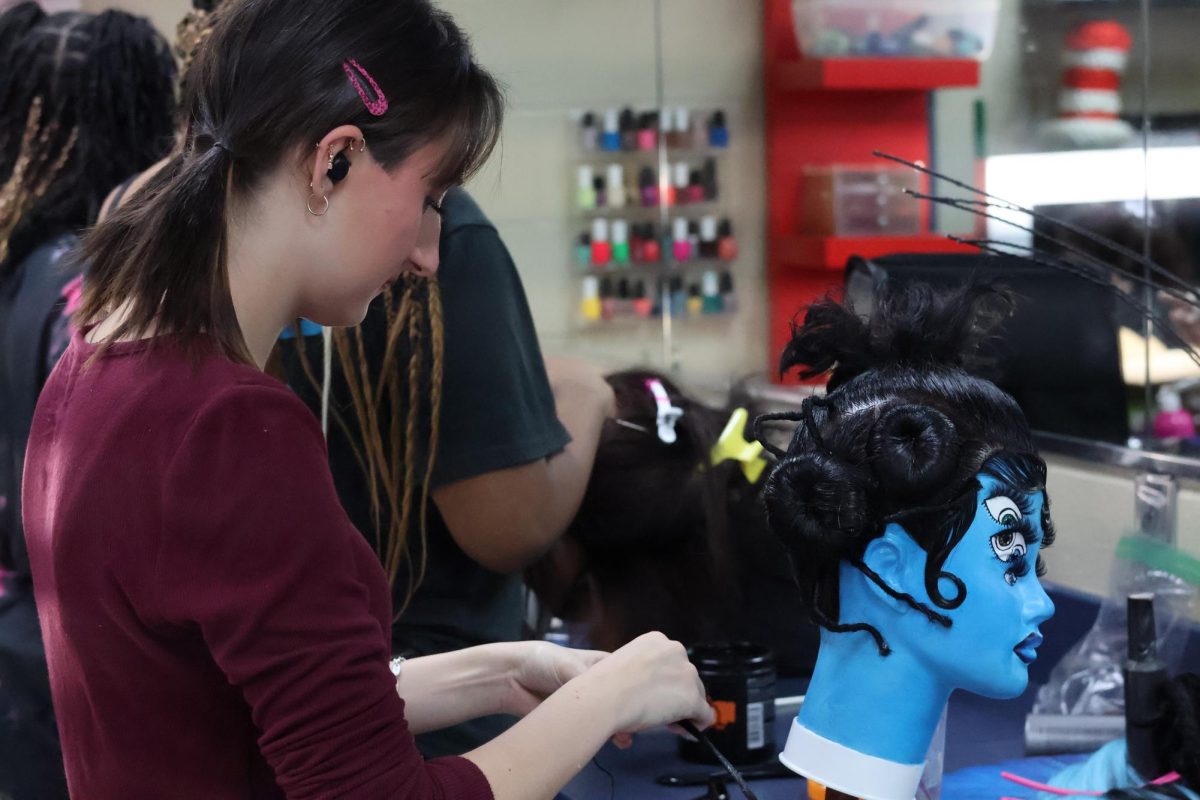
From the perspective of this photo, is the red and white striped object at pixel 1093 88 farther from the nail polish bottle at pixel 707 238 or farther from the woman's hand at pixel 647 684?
the woman's hand at pixel 647 684

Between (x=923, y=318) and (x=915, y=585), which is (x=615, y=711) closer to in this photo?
→ (x=915, y=585)

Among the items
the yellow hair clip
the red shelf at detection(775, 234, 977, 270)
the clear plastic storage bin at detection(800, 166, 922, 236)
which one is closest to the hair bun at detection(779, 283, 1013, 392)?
the yellow hair clip

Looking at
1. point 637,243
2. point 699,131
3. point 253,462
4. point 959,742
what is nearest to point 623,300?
point 637,243

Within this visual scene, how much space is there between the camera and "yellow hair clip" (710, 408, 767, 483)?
166 cm

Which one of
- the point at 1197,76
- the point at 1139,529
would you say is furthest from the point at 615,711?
the point at 1197,76

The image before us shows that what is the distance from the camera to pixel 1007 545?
3.43ft

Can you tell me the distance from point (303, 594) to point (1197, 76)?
217 cm

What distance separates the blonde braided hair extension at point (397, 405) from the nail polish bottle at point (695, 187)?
2618 millimetres

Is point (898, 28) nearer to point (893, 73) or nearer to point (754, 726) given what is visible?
point (893, 73)

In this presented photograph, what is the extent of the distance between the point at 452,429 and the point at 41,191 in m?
0.69

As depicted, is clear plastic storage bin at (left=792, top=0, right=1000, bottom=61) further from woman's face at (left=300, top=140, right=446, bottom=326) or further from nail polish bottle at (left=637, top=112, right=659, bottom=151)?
woman's face at (left=300, top=140, right=446, bottom=326)

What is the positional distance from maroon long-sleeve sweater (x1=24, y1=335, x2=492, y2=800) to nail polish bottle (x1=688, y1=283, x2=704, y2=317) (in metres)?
3.09

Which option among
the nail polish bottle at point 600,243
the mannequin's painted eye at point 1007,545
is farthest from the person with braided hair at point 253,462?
the nail polish bottle at point 600,243

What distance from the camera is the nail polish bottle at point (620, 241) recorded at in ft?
12.5
